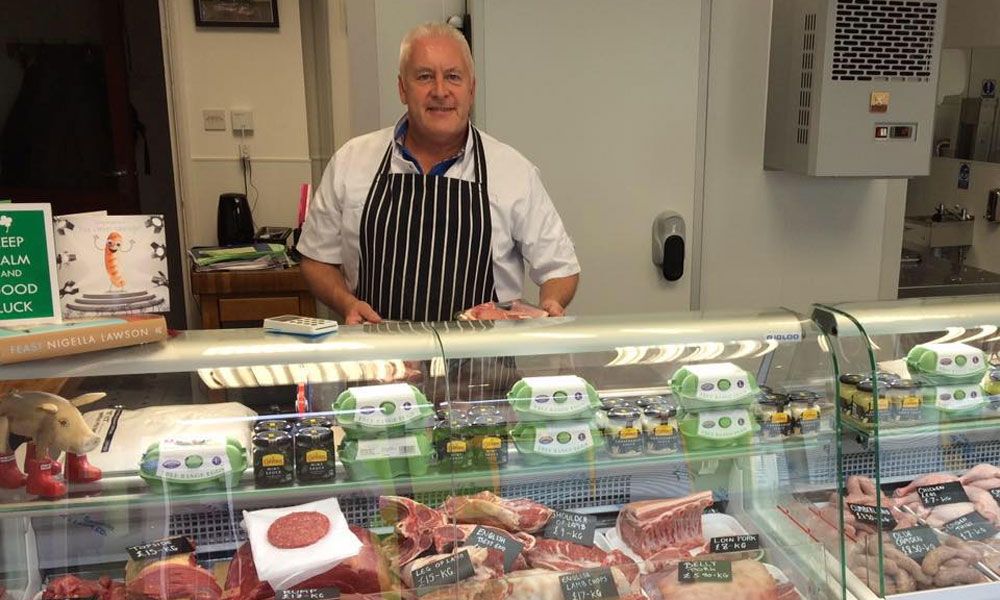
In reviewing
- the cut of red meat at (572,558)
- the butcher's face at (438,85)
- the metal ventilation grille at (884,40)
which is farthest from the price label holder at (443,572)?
the metal ventilation grille at (884,40)

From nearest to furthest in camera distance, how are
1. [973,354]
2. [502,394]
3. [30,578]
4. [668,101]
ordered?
1. [30,578]
2. [502,394]
3. [973,354]
4. [668,101]

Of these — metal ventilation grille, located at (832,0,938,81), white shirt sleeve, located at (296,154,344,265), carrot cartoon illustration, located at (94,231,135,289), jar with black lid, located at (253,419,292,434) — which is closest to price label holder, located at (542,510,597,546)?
jar with black lid, located at (253,419,292,434)

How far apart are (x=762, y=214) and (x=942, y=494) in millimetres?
1817

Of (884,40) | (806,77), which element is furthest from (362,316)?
(884,40)

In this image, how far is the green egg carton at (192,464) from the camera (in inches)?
61.9

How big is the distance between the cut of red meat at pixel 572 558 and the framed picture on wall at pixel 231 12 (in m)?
4.28

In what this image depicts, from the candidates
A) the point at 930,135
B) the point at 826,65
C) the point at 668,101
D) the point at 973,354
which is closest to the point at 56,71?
the point at 668,101

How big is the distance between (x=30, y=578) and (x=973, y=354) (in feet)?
6.48

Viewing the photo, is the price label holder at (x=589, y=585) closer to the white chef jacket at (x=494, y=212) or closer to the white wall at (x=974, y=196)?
the white chef jacket at (x=494, y=212)

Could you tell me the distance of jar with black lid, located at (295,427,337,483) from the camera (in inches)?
63.6

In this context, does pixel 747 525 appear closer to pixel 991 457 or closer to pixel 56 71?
pixel 991 457

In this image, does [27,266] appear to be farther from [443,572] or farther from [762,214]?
[762,214]

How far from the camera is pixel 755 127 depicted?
11.3ft

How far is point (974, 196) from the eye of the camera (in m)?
4.66
